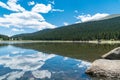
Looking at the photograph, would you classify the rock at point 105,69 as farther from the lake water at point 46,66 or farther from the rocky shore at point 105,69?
the lake water at point 46,66

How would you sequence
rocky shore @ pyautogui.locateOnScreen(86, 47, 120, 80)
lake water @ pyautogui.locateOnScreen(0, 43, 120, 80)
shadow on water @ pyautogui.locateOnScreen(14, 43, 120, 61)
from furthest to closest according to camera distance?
shadow on water @ pyautogui.locateOnScreen(14, 43, 120, 61) < lake water @ pyautogui.locateOnScreen(0, 43, 120, 80) < rocky shore @ pyautogui.locateOnScreen(86, 47, 120, 80)

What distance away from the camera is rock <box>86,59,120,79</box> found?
2073cm

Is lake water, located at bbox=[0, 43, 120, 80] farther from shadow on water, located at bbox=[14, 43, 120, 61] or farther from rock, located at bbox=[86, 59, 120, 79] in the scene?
rock, located at bbox=[86, 59, 120, 79]

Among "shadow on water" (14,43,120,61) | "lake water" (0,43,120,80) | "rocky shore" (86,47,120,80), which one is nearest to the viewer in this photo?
"rocky shore" (86,47,120,80)

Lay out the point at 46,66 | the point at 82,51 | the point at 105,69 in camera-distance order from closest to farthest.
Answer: the point at 105,69
the point at 46,66
the point at 82,51

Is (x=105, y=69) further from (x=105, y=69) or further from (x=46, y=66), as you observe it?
(x=46, y=66)

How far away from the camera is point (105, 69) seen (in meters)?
21.4

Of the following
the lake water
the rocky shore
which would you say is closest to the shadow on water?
the lake water

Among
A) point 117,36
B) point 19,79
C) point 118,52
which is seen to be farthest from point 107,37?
point 19,79

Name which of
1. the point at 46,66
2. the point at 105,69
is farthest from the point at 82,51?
the point at 105,69

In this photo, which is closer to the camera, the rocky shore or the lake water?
the rocky shore

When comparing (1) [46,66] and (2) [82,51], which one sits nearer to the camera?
(1) [46,66]

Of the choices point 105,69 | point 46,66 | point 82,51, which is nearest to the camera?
point 105,69

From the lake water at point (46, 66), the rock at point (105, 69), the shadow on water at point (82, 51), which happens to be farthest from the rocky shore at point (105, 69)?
the shadow on water at point (82, 51)
